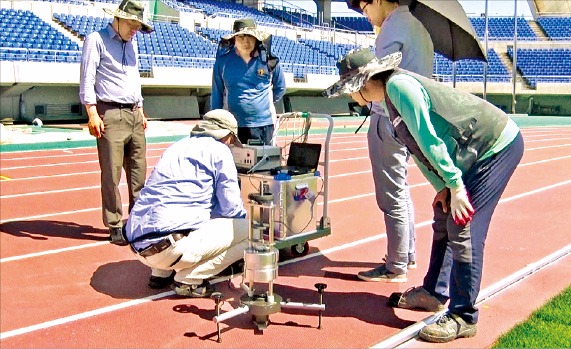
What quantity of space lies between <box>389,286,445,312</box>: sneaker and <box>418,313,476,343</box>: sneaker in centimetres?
39

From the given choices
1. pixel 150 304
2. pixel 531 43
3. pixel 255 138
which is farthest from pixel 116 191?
pixel 531 43

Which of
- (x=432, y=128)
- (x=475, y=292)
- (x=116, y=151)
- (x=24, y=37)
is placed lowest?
(x=475, y=292)

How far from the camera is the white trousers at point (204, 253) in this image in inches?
159

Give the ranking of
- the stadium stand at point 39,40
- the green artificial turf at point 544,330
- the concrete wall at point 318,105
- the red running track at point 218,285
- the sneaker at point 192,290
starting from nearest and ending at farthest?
the red running track at point 218,285 < the green artificial turf at point 544,330 < the sneaker at point 192,290 < the stadium stand at point 39,40 < the concrete wall at point 318,105

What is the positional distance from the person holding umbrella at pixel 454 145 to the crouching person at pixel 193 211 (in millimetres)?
981

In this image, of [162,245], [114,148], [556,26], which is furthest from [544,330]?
[556,26]

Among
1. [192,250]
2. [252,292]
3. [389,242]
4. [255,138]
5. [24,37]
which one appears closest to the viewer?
[252,292]

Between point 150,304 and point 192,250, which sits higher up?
point 192,250

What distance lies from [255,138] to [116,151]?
4.10 ft

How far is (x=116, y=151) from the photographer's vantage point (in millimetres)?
5621

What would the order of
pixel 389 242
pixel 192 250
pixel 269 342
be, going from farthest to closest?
pixel 389 242
pixel 192 250
pixel 269 342

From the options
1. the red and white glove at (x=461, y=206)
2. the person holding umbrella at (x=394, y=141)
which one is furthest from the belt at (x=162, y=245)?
the red and white glove at (x=461, y=206)

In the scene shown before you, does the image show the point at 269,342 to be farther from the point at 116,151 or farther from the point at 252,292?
the point at 116,151

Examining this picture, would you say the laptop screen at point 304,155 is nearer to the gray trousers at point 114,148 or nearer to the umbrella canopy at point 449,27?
the umbrella canopy at point 449,27
